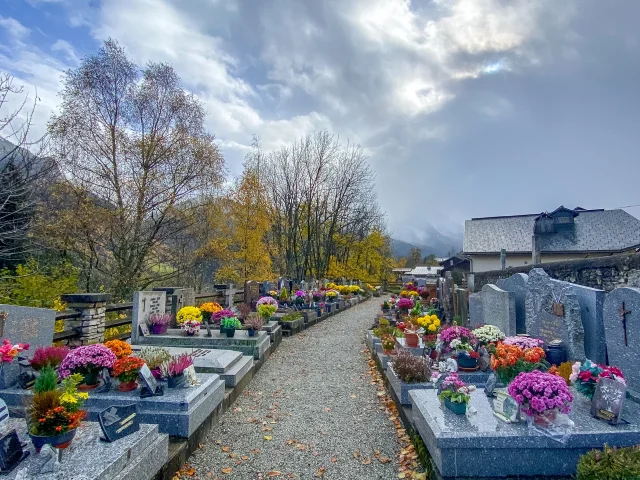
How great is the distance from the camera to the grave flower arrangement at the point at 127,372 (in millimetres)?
4500

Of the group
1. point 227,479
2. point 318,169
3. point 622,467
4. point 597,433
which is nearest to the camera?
point 622,467

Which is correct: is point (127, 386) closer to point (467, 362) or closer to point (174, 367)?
point (174, 367)

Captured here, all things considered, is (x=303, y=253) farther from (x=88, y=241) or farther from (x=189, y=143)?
(x=88, y=241)

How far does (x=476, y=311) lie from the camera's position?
9508 millimetres

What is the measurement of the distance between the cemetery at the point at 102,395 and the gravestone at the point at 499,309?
17.7 ft

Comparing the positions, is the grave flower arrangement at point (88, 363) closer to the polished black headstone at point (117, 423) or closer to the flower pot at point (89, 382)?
the flower pot at point (89, 382)

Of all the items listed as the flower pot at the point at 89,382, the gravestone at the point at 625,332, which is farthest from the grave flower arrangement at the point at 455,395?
the flower pot at the point at 89,382

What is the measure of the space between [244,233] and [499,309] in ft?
47.8

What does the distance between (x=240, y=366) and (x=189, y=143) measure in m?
11.8

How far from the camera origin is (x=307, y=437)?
4.93m

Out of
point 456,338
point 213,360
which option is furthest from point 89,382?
point 456,338

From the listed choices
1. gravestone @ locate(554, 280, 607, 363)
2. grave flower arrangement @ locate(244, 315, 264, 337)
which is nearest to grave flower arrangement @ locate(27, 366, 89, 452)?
grave flower arrangement @ locate(244, 315, 264, 337)

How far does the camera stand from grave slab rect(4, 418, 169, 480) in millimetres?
2750

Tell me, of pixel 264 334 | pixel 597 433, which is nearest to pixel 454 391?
pixel 597 433
